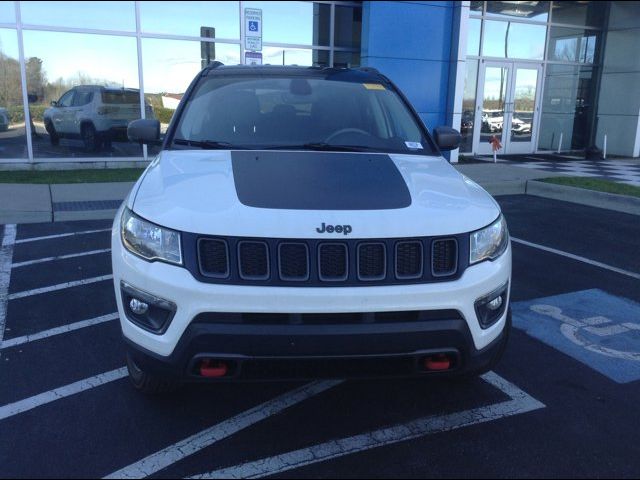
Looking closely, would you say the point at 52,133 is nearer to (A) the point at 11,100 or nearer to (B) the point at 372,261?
(A) the point at 11,100

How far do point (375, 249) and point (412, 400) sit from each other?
3.71 feet

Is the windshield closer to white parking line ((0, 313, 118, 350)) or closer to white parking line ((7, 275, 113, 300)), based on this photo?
white parking line ((0, 313, 118, 350))

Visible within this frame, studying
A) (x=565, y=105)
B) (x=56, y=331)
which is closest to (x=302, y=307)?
(x=56, y=331)

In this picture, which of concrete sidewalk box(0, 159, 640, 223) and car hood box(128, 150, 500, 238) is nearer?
car hood box(128, 150, 500, 238)

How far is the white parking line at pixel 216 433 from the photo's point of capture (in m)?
2.58

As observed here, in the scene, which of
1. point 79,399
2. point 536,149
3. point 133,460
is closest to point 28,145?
point 79,399

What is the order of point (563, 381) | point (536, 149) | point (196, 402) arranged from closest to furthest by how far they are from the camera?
point (196, 402) < point (563, 381) < point (536, 149)

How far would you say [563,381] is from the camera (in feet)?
11.3

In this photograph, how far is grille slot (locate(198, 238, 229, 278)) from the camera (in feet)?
8.04

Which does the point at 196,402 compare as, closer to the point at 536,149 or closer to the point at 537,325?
the point at 537,325

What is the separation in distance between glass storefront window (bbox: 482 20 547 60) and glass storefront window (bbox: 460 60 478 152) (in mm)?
594

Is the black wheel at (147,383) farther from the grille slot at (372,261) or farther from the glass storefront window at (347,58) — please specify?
the glass storefront window at (347,58)

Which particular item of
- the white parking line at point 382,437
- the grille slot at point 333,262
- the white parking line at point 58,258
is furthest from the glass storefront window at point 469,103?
the grille slot at point 333,262

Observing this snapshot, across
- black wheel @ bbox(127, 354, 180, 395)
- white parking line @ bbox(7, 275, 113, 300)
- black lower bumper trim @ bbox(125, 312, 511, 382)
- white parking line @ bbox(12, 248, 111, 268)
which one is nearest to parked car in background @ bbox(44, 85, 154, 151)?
white parking line @ bbox(12, 248, 111, 268)
